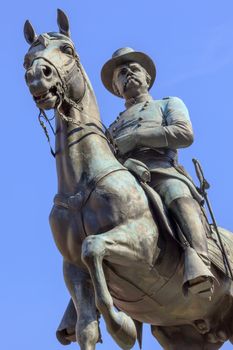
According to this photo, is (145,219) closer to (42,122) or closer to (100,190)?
(100,190)

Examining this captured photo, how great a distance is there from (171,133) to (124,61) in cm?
149

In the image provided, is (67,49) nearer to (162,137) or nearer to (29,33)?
(29,33)

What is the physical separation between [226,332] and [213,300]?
71 cm

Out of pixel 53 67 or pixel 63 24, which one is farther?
pixel 63 24

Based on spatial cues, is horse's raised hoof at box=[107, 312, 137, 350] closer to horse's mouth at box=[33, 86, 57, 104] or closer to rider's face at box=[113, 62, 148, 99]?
horse's mouth at box=[33, 86, 57, 104]

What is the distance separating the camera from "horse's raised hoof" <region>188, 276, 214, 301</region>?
→ 38.0 feet

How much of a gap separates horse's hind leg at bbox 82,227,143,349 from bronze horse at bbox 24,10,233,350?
1 cm

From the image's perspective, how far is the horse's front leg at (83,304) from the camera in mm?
11070

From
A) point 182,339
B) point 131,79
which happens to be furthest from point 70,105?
point 182,339

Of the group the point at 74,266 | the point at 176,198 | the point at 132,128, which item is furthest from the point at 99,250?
the point at 132,128

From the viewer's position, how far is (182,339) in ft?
44.2

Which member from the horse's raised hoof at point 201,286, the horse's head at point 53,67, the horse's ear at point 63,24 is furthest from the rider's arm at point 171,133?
the horse's raised hoof at point 201,286

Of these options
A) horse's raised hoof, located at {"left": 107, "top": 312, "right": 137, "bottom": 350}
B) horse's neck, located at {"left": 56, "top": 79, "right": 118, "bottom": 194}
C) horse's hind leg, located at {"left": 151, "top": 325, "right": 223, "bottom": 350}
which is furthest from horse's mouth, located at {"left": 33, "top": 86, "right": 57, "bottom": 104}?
horse's hind leg, located at {"left": 151, "top": 325, "right": 223, "bottom": 350}

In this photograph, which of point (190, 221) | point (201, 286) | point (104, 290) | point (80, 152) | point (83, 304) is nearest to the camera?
→ point (104, 290)
